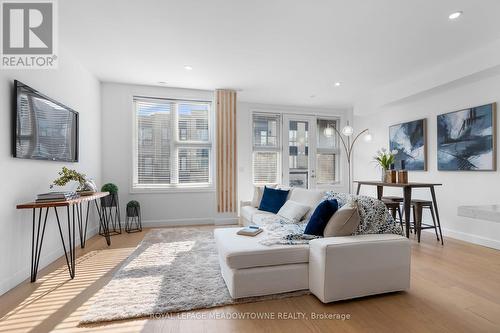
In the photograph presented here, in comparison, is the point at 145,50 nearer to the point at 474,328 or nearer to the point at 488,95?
the point at 474,328

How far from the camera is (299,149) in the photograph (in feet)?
20.0

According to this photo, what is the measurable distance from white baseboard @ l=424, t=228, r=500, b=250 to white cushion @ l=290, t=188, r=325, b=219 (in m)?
2.41

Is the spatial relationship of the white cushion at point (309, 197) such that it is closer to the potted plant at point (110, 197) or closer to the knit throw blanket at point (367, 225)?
the knit throw blanket at point (367, 225)

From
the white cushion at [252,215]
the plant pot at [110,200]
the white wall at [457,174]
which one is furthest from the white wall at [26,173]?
the white wall at [457,174]

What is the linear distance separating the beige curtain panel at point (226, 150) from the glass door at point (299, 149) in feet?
4.95

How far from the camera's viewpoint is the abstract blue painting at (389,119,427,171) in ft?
14.4

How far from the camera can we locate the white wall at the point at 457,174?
3463mm

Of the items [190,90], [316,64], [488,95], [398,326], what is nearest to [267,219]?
[398,326]

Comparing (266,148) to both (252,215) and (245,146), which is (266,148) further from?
(252,215)

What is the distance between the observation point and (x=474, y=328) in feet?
5.68

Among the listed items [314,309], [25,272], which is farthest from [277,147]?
[25,272]

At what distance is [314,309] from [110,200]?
360 cm

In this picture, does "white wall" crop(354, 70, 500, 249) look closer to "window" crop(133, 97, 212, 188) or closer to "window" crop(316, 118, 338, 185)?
"window" crop(316, 118, 338, 185)

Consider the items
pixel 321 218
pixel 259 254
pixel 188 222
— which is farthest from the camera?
pixel 188 222
